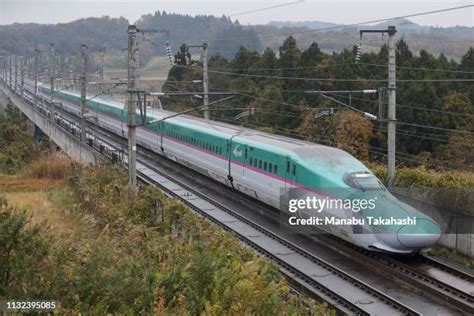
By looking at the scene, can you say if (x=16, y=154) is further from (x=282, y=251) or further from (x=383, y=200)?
(x=383, y=200)

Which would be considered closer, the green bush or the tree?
the green bush

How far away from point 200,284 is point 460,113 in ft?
110

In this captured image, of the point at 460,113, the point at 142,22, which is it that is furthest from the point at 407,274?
the point at 142,22

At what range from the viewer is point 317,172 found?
20172 millimetres

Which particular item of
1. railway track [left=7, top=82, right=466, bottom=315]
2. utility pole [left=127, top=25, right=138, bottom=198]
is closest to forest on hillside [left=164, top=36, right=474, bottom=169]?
utility pole [left=127, top=25, right=138, bottom=198]

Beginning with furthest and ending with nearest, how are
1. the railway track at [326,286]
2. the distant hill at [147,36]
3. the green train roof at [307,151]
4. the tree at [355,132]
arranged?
the distant hill at [147,36], the tree at [355,132], the green train roof at [307,151], the railway track at [326,286]

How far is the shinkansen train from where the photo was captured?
17.9 meters

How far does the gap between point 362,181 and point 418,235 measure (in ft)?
8.49

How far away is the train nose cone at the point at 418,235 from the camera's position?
1759 centimetres

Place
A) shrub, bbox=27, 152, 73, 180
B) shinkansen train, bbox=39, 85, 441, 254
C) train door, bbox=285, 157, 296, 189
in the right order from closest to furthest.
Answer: shinkansen train, bbox=39, 85, 441, 254 → train door, bbox=285, 157, 296, 189 → shrub, bbox=27, 152, 73, 180

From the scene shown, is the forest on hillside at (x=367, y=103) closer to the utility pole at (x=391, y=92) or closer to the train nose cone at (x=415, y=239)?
the utility pole at (x=391, y=92)

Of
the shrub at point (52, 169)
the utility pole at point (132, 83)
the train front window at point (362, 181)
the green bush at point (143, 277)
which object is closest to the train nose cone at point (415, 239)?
the train front window at point (362, 181)

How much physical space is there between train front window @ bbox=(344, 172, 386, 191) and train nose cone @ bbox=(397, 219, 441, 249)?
202 cm

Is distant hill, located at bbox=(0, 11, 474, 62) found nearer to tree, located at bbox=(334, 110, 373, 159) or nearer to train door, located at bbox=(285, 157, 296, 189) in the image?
tree, located at bbox=(334, 110, 373, 159)
